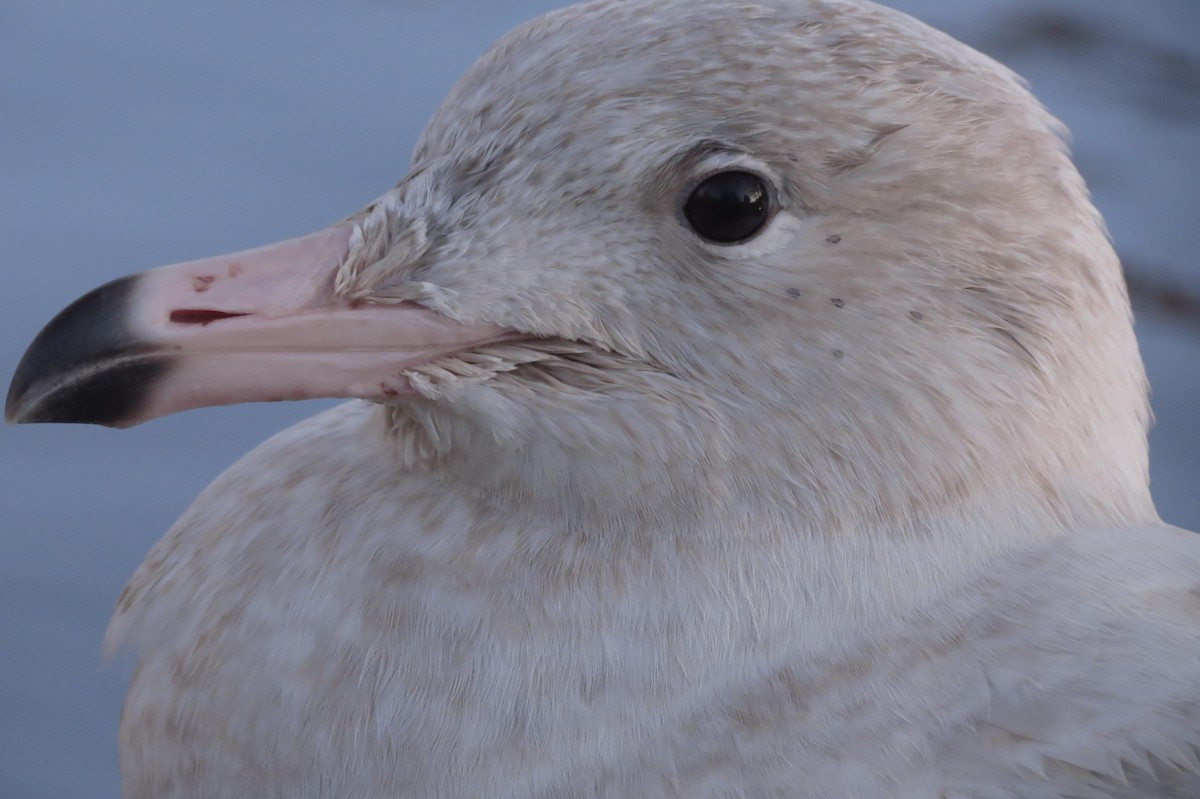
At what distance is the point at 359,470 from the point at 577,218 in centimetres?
36

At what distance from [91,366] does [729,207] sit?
56 cm

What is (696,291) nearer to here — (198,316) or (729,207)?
(729,207)

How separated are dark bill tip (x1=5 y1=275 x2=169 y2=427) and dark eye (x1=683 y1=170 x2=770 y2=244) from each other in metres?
0.47

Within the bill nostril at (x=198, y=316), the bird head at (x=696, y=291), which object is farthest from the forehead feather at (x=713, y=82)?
the bill nostril at (x=198, y=316)

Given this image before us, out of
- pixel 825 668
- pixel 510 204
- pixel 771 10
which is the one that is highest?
pixel 771 10

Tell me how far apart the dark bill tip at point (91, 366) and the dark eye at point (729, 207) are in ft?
1.56

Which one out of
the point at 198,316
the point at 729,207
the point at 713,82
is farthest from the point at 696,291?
the point at 198,316

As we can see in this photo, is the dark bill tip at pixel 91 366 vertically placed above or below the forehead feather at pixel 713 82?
below

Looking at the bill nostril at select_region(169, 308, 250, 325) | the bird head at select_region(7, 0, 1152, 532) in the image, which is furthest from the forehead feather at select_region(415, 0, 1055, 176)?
the bill nostril at select_region(169, 308, 250, 325)

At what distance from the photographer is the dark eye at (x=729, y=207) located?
4.84ft

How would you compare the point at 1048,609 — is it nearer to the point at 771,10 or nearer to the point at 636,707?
the point at 636,707

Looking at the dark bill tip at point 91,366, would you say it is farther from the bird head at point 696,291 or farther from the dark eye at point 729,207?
the dark eye at point 729,207

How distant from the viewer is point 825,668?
148cm

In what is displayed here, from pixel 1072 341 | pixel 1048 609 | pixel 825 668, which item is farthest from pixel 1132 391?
pixel 825 668
